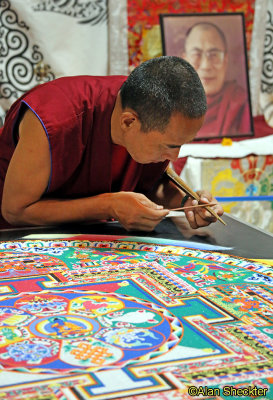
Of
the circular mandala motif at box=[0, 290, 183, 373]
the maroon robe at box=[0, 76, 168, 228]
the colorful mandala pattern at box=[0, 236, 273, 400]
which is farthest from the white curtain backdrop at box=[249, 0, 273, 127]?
the circular mandala motif at box=[0, 290, 183, 373]

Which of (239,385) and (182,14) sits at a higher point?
(182,14)

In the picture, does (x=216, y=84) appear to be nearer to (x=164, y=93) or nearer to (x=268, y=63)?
(x=268, y=63)

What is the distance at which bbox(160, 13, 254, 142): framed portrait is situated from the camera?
485 centimetres

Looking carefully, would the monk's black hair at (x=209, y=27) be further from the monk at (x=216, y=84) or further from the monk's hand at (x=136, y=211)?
the monk's hand at (x=136, y=211)

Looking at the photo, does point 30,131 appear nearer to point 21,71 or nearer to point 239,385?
point 239,385

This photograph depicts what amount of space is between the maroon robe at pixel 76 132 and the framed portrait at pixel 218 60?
8.57 ft

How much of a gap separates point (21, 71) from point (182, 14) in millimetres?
1320

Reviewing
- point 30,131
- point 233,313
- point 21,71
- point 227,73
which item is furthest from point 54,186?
point 227,73

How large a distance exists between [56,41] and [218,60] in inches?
49.5

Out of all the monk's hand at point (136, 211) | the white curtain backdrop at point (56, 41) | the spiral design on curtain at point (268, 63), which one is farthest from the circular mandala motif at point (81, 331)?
the spiral design on curtain at point (268, 63)

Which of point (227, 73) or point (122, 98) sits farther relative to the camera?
point (227, 73)

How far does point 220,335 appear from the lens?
49.9 inches

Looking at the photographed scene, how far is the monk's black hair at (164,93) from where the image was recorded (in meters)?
1.88

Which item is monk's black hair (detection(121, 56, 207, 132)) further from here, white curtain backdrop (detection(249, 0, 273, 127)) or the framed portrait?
white curtain backdrop (detection(249, 0, 273, 127))
